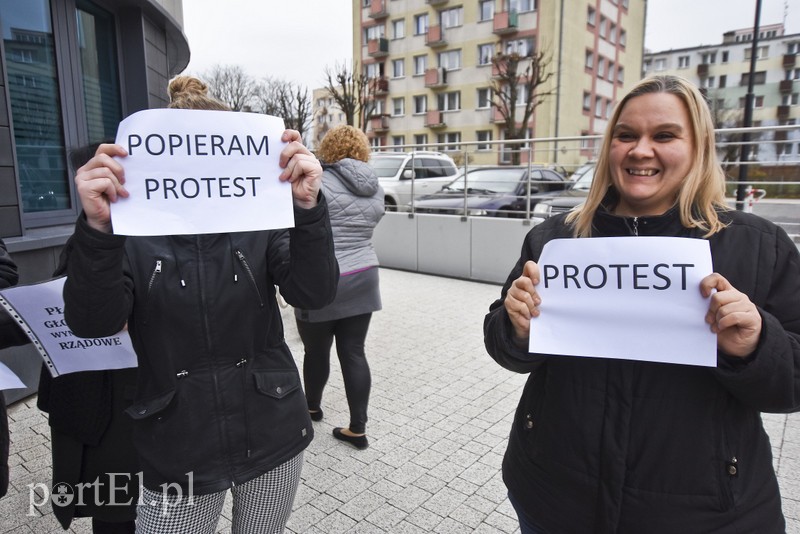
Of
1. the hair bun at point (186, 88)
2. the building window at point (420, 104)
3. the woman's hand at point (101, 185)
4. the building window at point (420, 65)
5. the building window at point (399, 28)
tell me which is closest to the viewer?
the woman's hand at point (101, 185)

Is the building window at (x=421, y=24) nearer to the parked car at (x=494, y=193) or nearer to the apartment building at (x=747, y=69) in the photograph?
the apartment building at (x=747, y=69)

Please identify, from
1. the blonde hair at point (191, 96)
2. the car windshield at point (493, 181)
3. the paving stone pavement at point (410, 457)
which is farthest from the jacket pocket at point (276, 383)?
the car windshield at point (493, 181)

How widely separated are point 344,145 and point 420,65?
42287mm

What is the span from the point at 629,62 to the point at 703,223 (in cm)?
5059

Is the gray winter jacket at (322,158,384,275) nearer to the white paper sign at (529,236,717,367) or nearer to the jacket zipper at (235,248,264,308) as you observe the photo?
the jacket zipper at (235,248,264,308)

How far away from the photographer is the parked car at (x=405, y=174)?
1244cm

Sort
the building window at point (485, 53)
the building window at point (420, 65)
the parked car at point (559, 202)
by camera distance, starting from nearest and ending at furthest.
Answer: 1. the parked car at point (559, 202)
2. the building window at point (485, 53)
3. the building window at point (420, 65)

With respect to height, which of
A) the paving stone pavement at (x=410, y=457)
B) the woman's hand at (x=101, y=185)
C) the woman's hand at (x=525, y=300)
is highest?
the woman's hand at (x=101, y=185)

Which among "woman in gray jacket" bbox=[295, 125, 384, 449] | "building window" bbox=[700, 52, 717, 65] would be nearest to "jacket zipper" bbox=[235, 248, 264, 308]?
"woman in gray jacket" bbox=[295, 125, 384, 449]

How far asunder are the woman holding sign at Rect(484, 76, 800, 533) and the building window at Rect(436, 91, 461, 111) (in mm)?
41499

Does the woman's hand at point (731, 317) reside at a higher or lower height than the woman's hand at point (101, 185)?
lower

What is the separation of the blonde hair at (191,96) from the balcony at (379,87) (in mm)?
43262

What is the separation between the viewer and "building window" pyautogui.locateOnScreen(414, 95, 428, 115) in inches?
1698

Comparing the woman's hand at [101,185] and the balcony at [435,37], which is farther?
the balcony at [435,37]
